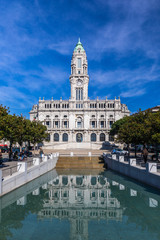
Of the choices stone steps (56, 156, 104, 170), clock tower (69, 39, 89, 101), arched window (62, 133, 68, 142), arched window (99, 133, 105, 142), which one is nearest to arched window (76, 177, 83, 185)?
stone steps (56, 156, 104, 170)

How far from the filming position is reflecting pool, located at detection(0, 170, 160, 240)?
1080 cm

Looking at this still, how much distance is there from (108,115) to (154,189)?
73072mm

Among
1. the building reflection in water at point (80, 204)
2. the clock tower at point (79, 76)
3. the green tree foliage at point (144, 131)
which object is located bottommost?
the building reflection in water at point (80, 204)

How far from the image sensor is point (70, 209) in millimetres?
15180

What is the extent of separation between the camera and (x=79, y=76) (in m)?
94.3

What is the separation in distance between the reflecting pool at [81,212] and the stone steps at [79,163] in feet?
43.6

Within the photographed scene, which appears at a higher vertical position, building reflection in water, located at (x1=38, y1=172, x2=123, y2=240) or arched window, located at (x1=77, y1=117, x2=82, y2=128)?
arched window, located at (x1=77, y1=117, x2=82, y2=128)

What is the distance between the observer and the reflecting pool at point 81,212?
1080cm

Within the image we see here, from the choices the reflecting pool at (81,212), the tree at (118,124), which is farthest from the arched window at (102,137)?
the reflecting pool at (81,212)

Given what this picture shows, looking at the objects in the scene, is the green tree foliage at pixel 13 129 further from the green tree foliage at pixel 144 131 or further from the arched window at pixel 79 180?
the green tree foliage at pixel 144 131

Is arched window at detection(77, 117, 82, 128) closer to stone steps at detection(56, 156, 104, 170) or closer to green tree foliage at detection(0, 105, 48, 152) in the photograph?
green tree foliage at detection(0, 105, 48, 152)

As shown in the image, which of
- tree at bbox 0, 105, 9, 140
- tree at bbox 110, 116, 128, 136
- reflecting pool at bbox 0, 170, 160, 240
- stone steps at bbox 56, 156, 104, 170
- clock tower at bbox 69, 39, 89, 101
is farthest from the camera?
clock tower at bbox 69, 39, 89, 101

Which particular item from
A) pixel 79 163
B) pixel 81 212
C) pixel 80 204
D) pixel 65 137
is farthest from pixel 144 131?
pixel 65 137

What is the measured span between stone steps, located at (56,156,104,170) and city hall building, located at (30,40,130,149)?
47.4m
